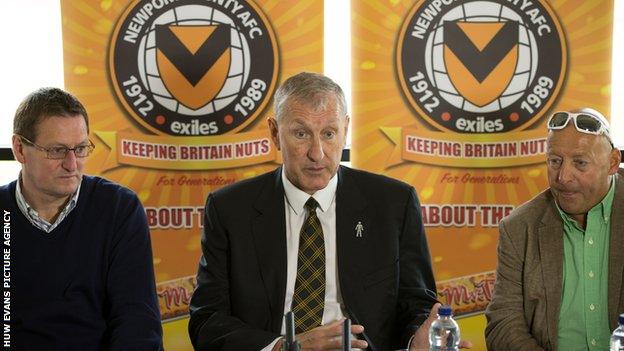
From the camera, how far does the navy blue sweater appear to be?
262cm

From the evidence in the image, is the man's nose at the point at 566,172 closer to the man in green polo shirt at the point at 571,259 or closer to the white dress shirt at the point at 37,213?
the man in green polo shirt at the point at 571,259

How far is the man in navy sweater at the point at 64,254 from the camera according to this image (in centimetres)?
260

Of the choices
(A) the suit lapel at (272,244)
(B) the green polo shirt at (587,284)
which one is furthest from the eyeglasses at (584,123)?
(A) the suit lapel at (272,244)

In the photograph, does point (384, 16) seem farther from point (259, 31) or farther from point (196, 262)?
point (196, 262)

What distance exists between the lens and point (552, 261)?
8.95ft

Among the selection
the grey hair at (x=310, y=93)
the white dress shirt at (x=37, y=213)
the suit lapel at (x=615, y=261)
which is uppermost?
the grey hair at (x=310, y=93)

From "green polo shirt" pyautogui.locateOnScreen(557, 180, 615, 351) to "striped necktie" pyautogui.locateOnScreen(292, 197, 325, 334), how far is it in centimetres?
76

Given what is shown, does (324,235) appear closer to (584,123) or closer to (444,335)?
(444,335)

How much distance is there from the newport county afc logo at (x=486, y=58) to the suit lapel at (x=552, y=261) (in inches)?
38.4

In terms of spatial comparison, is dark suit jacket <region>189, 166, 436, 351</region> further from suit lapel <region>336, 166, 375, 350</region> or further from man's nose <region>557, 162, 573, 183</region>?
man's nose <region>557, 162, 573, 183</region>

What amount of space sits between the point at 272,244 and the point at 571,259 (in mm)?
942

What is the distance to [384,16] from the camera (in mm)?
3676

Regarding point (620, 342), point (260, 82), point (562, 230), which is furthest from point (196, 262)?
point (620, 342)

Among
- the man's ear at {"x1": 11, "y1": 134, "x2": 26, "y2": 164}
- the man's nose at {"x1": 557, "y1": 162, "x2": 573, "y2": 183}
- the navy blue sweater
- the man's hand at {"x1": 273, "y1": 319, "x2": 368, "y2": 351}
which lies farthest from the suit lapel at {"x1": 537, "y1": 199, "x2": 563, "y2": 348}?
the man's ear at {"x1": 11, "y1": 134, "x2": 26, "y2": 164}
